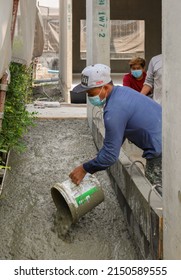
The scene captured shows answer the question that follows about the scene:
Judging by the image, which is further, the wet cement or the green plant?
the green plant

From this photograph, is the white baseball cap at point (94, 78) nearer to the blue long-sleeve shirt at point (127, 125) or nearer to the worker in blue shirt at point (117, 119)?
the worker in blue shirt at point (117, 119)

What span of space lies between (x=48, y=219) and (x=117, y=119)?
5.01 ft

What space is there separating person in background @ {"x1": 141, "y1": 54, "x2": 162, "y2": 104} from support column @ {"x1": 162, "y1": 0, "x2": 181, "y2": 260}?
320 centimetres

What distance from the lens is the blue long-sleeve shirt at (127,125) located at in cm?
402

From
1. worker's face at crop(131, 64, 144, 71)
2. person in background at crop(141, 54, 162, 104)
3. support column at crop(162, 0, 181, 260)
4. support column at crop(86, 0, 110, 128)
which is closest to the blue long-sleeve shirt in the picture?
support column at crop(162, 0, 181, 260)

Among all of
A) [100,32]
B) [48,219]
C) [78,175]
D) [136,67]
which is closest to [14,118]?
[48,219]

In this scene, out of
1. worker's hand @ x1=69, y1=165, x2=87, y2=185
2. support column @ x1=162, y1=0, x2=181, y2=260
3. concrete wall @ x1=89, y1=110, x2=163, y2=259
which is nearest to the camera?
support column @ x1=162, y1=0, x2=181, y2=260

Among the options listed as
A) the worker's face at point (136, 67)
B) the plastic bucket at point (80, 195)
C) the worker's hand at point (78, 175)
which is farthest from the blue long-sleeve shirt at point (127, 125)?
the worker's face at point (136, 67)

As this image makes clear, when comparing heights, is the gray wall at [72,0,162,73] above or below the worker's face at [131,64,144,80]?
above

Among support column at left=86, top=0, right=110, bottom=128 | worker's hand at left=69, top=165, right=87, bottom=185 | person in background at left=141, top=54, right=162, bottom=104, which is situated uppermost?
support column at left=86, top=0, right=110, bottom=128

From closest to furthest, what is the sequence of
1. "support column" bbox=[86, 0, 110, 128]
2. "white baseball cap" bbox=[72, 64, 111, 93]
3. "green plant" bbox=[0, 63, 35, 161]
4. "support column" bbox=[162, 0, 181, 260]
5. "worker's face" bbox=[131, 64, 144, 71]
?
1. "support column" bbox=[162, 0, 181, 260]
2. "white baseball cap" bbox=[72, 64, 111, 93]
3. "green plant" bbox=[0, 63, 35, 161]
4. "worker's face" bbox=[131, 64, 144, 71]
5. "support column" bbox=[86, 0, 110, 128]

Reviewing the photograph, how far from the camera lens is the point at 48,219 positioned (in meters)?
5.02

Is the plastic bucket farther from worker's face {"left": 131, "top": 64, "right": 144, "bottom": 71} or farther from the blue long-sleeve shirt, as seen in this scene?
worker's face {"left": 131, "top": 64, "right": 144, "bottom": 71}

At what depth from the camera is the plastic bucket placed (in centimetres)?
443
